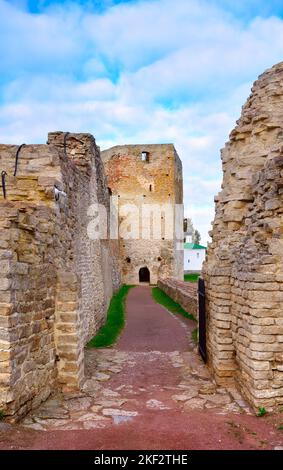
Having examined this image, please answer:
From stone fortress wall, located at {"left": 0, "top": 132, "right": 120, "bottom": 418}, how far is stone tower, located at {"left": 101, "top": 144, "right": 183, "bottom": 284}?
24.9 meters

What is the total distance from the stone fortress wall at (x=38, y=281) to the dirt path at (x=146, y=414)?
0.44 metres

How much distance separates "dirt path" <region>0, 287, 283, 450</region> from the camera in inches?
184

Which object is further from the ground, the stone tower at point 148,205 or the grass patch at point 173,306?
the stone tower at point 148,205

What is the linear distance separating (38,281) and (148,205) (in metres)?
29.8

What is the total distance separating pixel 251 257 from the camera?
20.5 feet

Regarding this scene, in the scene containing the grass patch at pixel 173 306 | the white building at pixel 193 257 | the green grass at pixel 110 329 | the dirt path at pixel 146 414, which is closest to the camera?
the dirt path at pixel 146 414

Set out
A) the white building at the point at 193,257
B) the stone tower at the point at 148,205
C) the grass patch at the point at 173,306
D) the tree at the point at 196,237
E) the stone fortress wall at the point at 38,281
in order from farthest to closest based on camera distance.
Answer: the tree at the point at 196,237
the white building at the point at 193,257
the stone tower at the point at 148,205
the grass patch at the point at 173,306
the stone fortress wall at the point at 38,281

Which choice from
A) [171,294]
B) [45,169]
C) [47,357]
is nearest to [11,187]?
[45,169]

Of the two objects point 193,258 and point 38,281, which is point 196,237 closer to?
point 193,258

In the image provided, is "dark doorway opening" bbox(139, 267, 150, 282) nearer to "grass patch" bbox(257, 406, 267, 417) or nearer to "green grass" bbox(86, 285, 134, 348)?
"green grass" bbox(86, 285, 134, 348)

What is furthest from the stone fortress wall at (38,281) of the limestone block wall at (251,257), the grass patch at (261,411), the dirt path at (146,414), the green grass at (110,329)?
the grass patch at (261,411)

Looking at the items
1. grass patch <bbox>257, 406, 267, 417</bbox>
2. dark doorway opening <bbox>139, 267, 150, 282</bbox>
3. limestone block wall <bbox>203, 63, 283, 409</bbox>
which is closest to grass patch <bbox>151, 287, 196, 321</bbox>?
limestone block wall <bbox>203, 63, 283, 409</bbox>

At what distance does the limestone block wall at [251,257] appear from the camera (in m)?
5.64

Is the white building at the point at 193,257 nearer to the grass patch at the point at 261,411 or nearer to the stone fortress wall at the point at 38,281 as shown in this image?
the stone fortress wall at the point at 38,281
